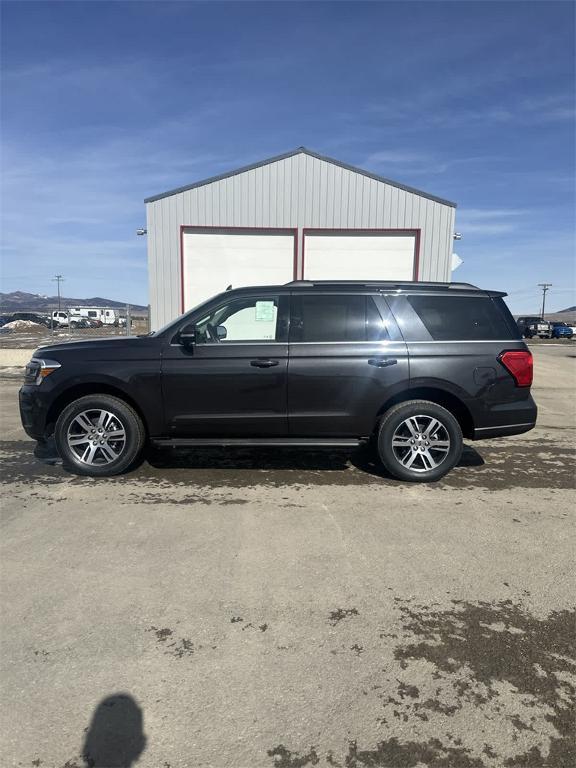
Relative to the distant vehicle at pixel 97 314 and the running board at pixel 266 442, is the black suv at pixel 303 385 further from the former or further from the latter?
the distant vehicle at pixel 97 314

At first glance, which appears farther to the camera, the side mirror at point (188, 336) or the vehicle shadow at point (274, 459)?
the vehicle shadow at point (274, 459)

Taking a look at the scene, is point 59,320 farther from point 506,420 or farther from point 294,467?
point 506,420

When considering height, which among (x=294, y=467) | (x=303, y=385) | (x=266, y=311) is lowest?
(x=294, y=467)

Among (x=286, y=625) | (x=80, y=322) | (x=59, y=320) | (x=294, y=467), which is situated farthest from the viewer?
(x=80, y=322)

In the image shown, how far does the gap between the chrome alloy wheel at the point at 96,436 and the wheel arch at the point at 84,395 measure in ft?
0.65

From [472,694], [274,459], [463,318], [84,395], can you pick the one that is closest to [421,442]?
[463,318]

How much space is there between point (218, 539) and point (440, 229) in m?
11.4

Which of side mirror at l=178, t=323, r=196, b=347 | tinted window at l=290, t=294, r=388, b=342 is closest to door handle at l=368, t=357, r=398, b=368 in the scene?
tinted window at l=290, t=294, r=388, b=342

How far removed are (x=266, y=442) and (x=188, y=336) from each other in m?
1.27

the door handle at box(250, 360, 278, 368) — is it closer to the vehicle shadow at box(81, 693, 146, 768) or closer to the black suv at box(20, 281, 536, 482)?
the black suv at box(20, 281, 536, 482)

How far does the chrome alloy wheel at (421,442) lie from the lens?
5059 millimetres

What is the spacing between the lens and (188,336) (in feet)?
16.2

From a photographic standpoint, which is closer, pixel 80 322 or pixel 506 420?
pixel 506 420

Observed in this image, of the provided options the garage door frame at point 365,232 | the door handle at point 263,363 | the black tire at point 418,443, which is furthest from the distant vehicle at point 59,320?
the black tire at point 418,443
